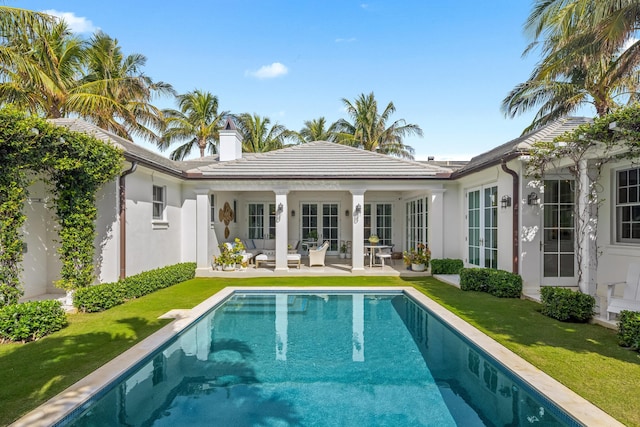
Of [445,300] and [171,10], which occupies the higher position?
[171,10]

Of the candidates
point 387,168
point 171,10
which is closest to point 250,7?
point 171,10

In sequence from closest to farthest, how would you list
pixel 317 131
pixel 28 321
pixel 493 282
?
pixel 28 321
pixel 493 282
pixel 317 131

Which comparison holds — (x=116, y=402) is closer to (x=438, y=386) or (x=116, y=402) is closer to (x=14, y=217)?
(x=438, y=386)

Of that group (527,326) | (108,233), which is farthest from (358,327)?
(108,233)

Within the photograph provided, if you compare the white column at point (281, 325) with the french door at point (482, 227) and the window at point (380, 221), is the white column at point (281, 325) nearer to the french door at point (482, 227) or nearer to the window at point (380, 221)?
the french door at point (482, 227)

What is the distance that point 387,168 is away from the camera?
13516 millimetres

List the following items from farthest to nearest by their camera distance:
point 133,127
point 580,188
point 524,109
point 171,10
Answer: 1. point 133,127
2. point 524,109
3. point 171,10
4. point 580,188

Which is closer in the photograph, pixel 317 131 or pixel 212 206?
pixel 212 206

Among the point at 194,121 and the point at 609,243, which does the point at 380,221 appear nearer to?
the point at 609,243

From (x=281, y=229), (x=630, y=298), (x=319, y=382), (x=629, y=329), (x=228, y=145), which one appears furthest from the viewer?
(x=228, y=145)

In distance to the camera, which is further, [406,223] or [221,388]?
[406,223]

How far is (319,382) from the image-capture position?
Result: 195 inches

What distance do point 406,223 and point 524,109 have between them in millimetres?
8201

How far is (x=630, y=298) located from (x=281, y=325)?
22.2 ft
